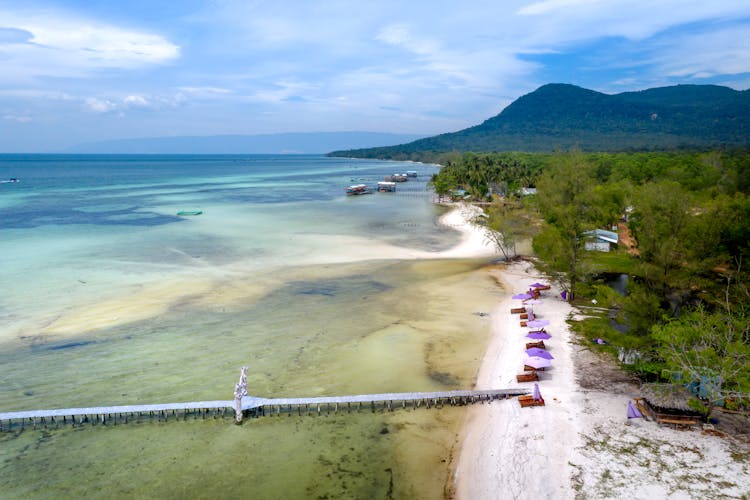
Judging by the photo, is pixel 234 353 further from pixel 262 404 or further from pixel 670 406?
pixel 670 406

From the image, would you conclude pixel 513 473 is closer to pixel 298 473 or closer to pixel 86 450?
pixel 298 473

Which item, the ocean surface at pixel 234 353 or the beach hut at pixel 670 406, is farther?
the beach hut at pixel 670 406

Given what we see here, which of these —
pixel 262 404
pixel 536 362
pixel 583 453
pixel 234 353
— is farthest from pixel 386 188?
pixel 583 453

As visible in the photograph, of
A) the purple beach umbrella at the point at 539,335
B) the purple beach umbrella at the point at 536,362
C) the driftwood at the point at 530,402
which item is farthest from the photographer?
the purple beach umbrella at the point at 539,335

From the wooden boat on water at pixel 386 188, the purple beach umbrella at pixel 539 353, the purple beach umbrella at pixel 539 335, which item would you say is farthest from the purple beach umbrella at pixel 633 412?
the wooden boat on water at pixel 386 188

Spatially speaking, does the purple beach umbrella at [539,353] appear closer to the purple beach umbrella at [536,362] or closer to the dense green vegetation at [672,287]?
the purple beach umbrella at [536,362]
